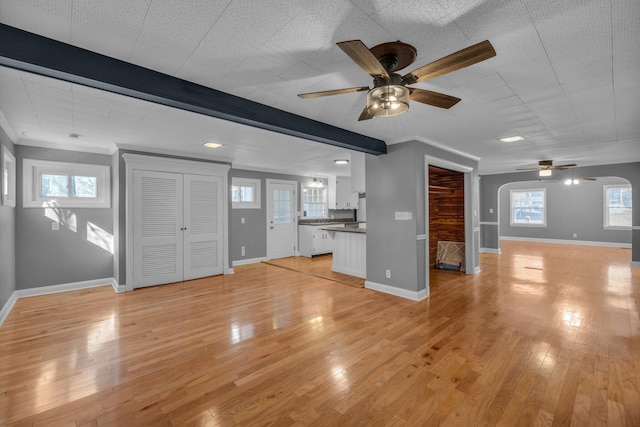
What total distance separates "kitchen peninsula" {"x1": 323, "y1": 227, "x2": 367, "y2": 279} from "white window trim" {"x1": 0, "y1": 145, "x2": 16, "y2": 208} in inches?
184

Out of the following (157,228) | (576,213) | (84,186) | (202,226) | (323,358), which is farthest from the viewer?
(576,213)

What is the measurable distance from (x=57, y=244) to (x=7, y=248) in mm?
856

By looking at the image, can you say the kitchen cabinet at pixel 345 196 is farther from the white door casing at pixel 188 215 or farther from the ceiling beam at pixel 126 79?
the ceiling beam at pixel 126 79

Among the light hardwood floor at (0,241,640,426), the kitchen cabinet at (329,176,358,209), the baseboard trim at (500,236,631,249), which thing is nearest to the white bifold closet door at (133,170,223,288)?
the light hardwood floor at (0,241,640,426)

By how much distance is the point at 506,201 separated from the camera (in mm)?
11094

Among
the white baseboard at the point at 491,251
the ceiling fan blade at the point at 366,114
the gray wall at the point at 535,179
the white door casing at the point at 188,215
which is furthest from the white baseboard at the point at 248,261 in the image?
the gray wall at the point at 535,179

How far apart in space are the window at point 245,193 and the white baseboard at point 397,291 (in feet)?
12.3

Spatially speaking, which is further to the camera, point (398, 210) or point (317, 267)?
point (317, 267)

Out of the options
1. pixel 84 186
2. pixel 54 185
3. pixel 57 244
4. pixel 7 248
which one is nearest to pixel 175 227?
pixel 84 186

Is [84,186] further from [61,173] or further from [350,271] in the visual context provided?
[350,271]

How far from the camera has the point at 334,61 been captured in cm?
200

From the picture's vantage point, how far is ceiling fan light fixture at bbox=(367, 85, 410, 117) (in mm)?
1798

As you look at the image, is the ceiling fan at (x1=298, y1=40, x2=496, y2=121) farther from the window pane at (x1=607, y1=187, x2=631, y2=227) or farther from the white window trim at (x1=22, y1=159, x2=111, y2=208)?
the window pane at (x1=607, y1=187, x2=631, y2=227)

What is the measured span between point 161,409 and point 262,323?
1455 millimetres
